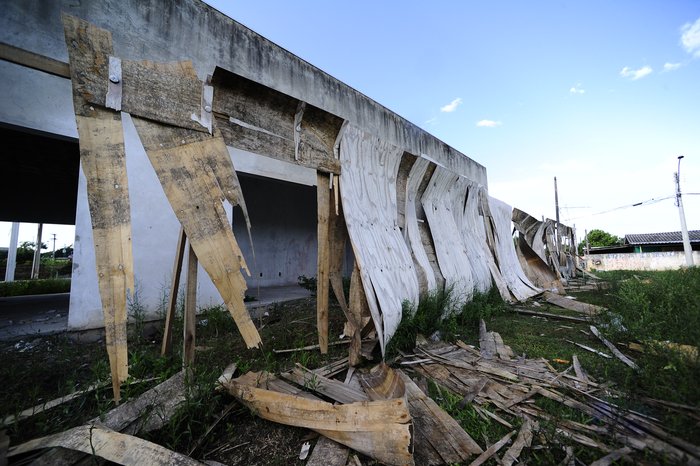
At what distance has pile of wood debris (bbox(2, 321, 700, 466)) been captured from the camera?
4.92 ft

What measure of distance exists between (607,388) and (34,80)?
7.17 metres

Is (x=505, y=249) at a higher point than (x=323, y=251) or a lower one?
higher

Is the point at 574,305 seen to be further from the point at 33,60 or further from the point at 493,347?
the point at 33,60

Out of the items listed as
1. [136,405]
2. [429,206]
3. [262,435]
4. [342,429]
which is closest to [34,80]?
[136,405]

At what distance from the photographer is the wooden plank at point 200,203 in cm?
192

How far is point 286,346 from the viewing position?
330 centimetres

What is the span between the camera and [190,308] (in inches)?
90.0

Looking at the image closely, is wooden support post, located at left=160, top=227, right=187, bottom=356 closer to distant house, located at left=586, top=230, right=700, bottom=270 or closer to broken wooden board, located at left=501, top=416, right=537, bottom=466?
broken wooden board, located at left=501, top=416, right=537, bottom=466

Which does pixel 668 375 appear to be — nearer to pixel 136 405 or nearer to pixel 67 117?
pixel 136 405

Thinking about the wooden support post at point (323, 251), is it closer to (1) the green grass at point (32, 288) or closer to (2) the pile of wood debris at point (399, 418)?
(2) the pile of wood debris at point (399, 418)

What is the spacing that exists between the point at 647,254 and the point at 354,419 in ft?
96.3

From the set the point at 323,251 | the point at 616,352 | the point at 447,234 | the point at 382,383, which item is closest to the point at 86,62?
the point at 323,251

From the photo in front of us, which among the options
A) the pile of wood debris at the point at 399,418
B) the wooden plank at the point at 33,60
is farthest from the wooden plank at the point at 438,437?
the wooden plank at the point at 33,60

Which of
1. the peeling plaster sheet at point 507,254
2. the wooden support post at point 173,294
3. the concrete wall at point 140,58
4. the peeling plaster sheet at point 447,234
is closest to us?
the wooden support post at point 173,294
